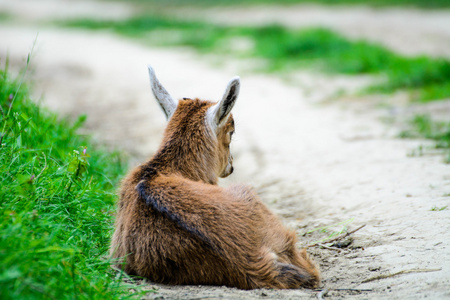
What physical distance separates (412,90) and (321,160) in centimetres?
379

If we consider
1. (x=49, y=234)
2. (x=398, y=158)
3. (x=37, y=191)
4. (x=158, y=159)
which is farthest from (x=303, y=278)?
(x=398, y=158)

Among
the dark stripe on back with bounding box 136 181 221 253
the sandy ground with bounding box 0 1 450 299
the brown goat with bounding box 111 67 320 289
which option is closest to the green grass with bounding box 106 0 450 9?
the sandy ground with bounding box 0 1 450 299

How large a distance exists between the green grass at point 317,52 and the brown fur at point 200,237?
594 centimetres

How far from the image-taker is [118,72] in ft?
43.0

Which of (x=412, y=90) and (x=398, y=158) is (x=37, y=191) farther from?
(x=412, y=90)

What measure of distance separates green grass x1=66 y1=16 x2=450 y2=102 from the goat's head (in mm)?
5360

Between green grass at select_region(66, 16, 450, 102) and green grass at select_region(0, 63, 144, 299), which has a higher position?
green grass at select_region(66, 16, 450, 102)

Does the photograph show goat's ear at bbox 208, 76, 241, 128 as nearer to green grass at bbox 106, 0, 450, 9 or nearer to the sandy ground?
the sandy ground

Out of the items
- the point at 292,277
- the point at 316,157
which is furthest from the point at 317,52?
the point at 292,277

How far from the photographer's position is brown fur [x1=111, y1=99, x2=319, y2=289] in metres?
3.20

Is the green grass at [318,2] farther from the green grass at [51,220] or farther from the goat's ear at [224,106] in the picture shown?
the green grass at [51,220]

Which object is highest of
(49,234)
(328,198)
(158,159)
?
(158,159)

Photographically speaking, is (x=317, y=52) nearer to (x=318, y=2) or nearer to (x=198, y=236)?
(x=198, y=236)

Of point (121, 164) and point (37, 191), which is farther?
point (121, 164)
